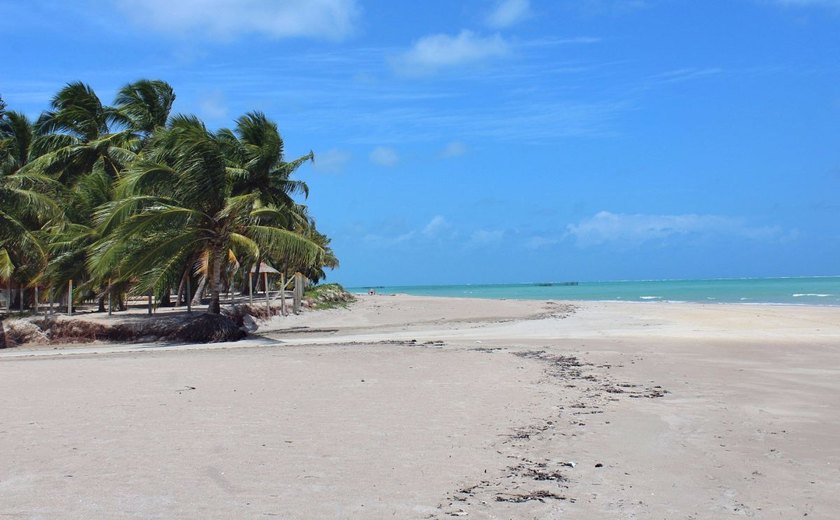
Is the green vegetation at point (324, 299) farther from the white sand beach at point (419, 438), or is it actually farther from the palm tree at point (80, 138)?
the white sand beach at point (419, 438)

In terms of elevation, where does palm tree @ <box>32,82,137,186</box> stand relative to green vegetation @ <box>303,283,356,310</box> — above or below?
above

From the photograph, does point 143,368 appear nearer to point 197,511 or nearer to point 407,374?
point 407,374

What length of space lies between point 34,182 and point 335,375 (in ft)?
63.7

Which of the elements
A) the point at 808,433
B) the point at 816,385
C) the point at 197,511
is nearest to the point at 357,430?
the point at 197,511

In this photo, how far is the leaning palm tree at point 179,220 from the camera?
61.9 ft

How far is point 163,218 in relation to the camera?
18922 mm

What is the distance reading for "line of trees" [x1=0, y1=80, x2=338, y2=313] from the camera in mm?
19172

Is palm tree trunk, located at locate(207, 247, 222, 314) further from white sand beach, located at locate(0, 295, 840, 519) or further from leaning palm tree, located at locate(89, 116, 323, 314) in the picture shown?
white sand beach, located at locate(0, 295, 840, 519)

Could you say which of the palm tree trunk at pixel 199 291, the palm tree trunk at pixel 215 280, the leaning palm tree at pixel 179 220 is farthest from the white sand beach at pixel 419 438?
the palm tree trunk at pixel 199 291

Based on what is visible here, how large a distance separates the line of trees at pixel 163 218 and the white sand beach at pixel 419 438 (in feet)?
21.2

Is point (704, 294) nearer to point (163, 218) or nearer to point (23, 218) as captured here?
point (23, 218)

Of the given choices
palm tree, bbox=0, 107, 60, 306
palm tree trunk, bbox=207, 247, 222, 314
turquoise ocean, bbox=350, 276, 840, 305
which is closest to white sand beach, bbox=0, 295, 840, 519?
palm tree trunk, bbox=207, 247, 222, 314

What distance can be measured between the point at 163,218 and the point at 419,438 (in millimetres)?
14378

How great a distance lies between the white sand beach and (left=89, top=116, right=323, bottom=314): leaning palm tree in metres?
6.09
